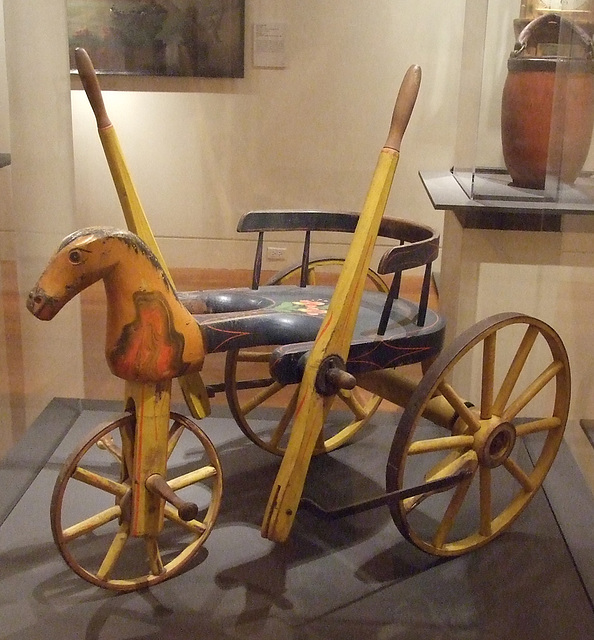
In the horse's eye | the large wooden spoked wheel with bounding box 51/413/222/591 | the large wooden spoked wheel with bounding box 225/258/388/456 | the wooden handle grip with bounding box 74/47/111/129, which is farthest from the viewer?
the large wooden spoked wheel with bounding box 225/258/388/456

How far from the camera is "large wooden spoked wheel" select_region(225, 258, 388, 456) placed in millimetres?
1749

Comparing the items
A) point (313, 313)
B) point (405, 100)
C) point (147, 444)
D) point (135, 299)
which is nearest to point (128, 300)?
point (135, 299)

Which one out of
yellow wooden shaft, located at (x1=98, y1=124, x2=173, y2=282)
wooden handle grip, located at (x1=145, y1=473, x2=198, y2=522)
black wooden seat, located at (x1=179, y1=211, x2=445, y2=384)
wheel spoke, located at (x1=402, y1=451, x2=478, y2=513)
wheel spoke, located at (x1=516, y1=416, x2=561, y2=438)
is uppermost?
yellow wooden shaft, located at (x1=98, y1=124, x2=173, y2=282)

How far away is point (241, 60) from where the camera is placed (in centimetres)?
183

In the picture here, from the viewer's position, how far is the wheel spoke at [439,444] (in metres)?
1.33

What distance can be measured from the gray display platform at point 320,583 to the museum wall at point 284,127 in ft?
2.20

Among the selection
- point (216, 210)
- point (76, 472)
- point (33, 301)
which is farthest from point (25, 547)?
point (216, 210)

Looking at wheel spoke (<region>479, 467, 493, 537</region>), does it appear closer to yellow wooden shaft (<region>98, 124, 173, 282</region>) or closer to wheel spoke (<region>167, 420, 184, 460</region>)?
wheel spoke (<region>167, 420, 184, 460</region>)

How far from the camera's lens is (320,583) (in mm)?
1372

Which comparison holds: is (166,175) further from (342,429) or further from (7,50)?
(342,429)

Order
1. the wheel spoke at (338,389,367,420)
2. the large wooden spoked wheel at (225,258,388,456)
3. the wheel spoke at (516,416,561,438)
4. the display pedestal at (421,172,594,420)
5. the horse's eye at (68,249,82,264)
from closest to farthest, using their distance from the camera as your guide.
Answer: the horse's eye at (68,249,82,264)
the wheel spoke at (516,416,561,438)
the display pedestal at (421,172,594,420)
the large wooden spoked wheel at (225,258,388,456)
the wheel spoke at (338,389,367,420)

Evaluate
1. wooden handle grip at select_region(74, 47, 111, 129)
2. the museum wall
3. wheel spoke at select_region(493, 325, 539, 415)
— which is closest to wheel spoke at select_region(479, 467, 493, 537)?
wheel spoke at select_region(493, 325, 539, 415)

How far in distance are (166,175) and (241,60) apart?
33 cm

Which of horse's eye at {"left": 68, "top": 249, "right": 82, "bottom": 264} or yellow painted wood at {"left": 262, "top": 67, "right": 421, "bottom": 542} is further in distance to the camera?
yellow painted wood at {"left": 262, "top": 67, "right": 421, "bottom": 542}
